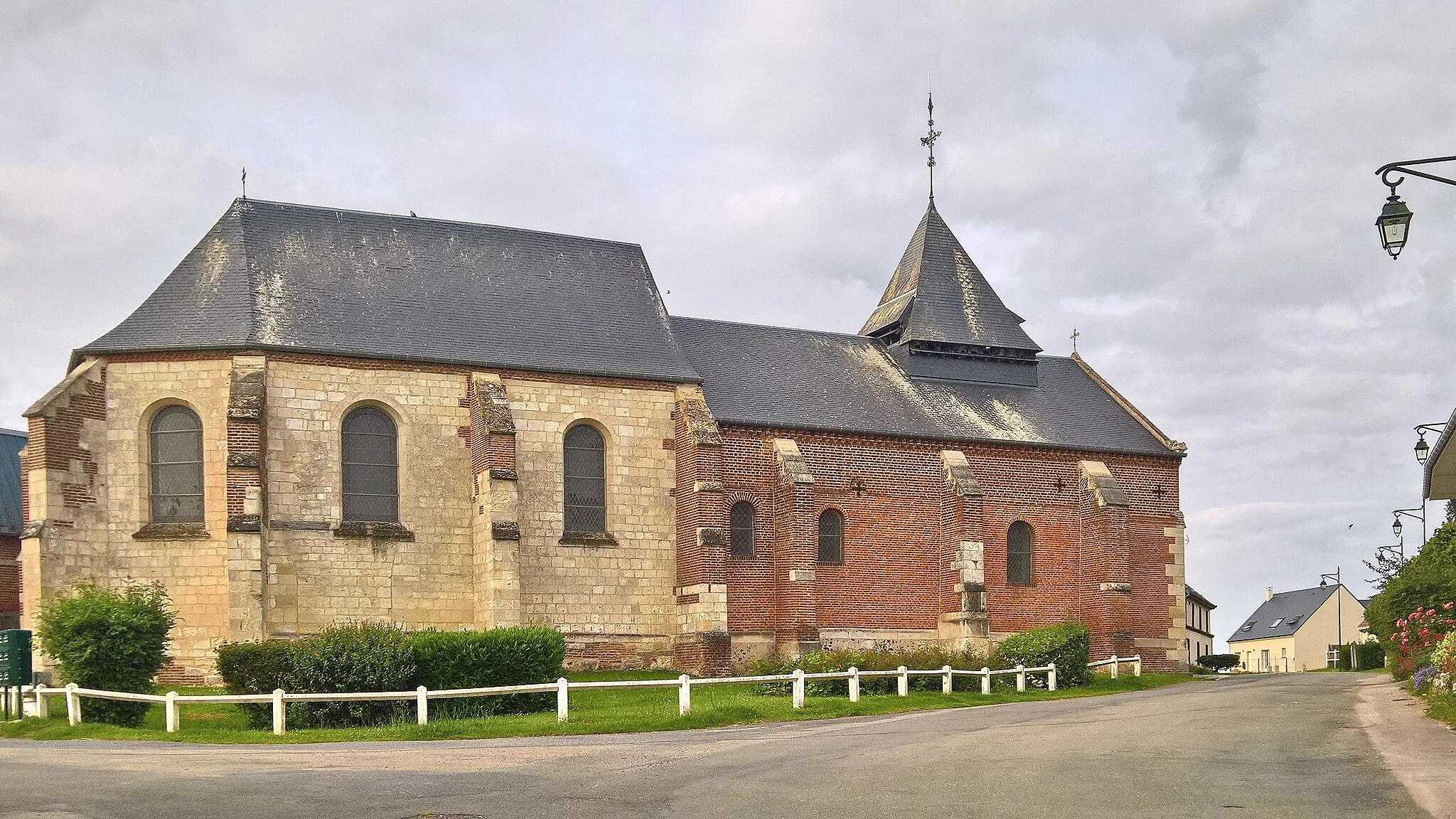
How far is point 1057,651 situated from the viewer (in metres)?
30.6

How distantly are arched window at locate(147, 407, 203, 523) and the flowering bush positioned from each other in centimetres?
2254

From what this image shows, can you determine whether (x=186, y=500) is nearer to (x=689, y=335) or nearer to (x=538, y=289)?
(x=538, y=289)

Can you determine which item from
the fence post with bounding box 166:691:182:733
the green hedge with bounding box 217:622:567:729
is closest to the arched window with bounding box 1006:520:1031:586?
the green hedge with bounding box 217:622:567:729

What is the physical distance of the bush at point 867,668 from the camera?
91.3ft

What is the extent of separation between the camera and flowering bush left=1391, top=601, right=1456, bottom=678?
2327 centimetres

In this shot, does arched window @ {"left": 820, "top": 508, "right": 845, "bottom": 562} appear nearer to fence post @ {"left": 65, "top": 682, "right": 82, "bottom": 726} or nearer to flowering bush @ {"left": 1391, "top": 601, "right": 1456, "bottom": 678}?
flowering bush @ {"left": 1391, "top": 601, "right": 1456, "bottom": 678}

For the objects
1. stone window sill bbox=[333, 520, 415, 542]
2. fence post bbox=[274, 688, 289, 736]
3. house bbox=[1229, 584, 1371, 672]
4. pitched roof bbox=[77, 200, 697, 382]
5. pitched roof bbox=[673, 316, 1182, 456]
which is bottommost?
house bbox=[1229, 584, 1371, 672]

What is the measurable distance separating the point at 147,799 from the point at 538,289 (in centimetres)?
2248

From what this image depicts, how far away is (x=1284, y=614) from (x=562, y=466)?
5797 centimetres

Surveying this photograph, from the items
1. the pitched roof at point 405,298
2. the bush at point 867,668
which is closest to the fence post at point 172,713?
the pitched roof at point 405,298

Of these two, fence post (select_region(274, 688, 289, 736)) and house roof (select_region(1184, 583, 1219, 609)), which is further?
house roof (select_region(1184, 583, 1219, 609))

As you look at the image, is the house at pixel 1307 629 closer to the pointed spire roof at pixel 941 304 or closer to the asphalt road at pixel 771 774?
the pointed spire roof at pixel 941 304

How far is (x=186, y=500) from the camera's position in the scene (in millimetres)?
29781

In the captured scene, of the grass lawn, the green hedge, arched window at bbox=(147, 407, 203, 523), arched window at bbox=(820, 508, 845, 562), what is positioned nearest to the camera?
the grass lawn
